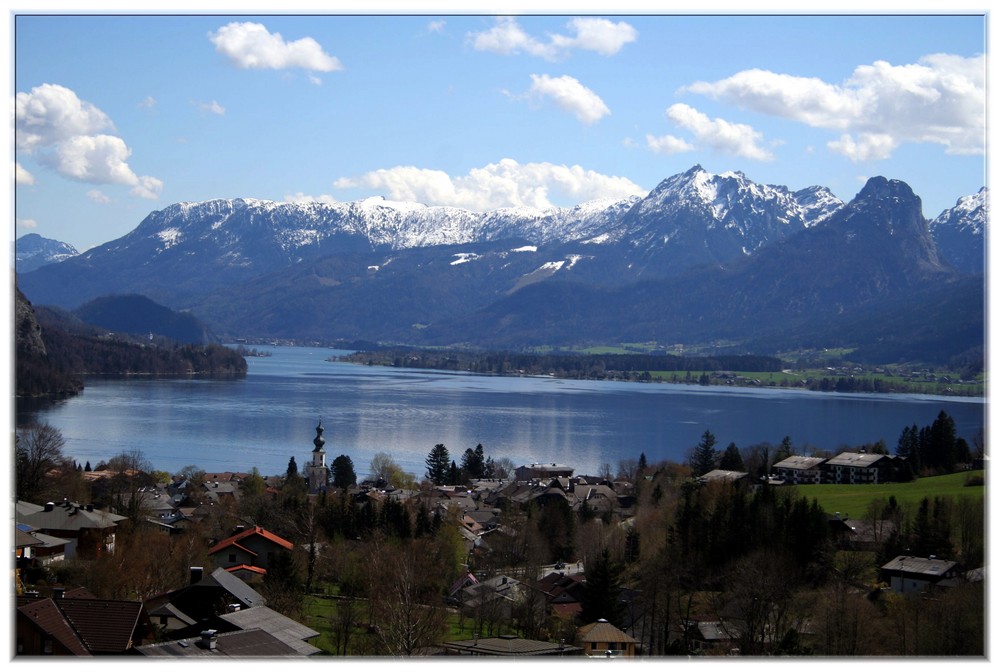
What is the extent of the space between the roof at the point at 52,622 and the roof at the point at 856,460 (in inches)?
841

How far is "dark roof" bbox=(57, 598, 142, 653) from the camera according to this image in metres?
8.28

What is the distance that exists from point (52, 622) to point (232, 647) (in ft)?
3.96

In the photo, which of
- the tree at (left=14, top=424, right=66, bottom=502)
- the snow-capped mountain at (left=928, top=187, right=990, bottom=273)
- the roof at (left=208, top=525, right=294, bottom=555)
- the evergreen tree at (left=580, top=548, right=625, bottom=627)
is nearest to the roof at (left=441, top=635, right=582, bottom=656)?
the evergreen tree at (left=580, top=548, right=625, bottom=627)

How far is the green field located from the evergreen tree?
622cm

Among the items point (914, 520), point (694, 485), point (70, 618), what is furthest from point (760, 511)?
point (70, 618)

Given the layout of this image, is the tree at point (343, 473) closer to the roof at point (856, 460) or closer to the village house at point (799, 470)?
the village house at point (799, 470)

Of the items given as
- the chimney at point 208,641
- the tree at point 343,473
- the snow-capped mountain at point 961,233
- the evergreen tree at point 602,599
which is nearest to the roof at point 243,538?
the evergreen tree at point 602,599

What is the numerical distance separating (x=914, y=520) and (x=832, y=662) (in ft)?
39.6

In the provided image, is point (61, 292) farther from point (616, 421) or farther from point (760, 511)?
point (760, 511)

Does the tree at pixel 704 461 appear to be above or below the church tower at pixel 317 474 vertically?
above

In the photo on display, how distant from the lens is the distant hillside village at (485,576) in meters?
9.31

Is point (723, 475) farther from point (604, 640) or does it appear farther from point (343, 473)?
point (604, 640)

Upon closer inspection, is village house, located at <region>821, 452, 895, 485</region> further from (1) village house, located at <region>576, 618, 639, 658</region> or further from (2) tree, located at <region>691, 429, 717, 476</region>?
(1) village house, located at <region>576, 618, 639, 658</region>

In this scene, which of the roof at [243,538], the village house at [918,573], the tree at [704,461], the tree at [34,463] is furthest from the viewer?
the tree at [704,461]
